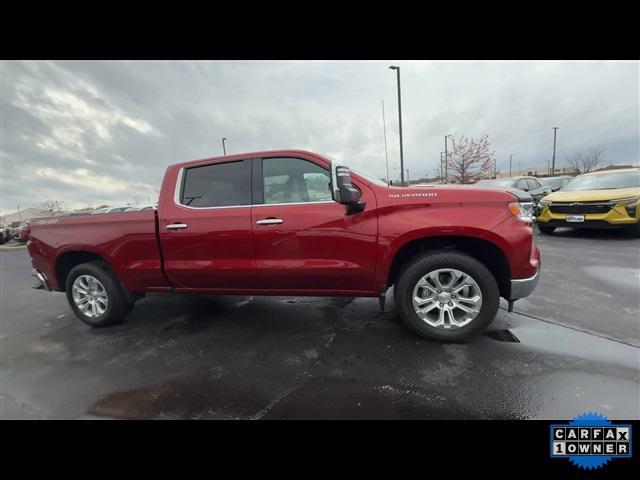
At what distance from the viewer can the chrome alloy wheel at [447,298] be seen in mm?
2721

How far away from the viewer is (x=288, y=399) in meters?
2.17

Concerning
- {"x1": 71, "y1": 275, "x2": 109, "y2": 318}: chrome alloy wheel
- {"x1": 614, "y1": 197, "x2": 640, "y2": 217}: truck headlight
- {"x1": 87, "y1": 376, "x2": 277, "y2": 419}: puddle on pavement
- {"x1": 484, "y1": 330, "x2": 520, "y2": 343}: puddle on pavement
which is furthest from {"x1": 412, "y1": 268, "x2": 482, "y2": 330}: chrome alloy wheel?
{"x1": 614, "y1": 197, "x2": 640, "y2": 217}: truck headlight

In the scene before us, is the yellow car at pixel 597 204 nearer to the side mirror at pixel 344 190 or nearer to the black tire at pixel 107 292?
the side mirror at pixel 344 190

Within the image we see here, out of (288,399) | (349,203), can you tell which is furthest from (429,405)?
(349,203)

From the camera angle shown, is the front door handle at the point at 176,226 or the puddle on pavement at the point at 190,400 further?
the front door handle at the point at 176,226

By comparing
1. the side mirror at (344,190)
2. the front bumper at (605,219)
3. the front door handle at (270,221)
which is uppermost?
the side mirror at (344,190)

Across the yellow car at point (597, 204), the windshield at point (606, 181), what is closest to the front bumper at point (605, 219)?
the yellow car at point (597, 204)

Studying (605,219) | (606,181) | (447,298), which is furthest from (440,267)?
(606,181)

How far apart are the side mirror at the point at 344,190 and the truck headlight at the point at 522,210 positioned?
132 cm

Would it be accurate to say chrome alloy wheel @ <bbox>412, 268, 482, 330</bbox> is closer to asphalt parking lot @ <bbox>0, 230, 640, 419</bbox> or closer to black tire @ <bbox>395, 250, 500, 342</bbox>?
black tire @ <bbox>395, 250, 500, 342</bbox>

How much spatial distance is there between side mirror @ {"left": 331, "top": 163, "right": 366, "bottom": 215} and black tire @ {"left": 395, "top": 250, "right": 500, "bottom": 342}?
2.52 feet

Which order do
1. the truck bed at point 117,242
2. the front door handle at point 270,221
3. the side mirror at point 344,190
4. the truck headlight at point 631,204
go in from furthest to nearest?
1. the truck headlight at point 631,204
2. the truck bed at point 117,242
3. the front door handle at point 270,221
4. the side mirror at point 344,190
